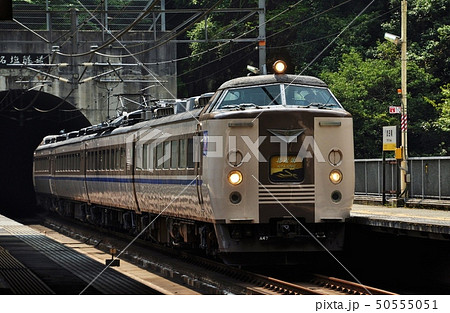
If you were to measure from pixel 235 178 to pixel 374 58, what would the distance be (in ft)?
103

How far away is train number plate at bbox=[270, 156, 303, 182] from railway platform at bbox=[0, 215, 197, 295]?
2319mm

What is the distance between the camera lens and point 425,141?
4275 cm

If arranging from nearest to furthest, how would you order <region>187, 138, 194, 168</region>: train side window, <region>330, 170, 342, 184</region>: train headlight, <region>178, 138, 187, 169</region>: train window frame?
<region>330, 170, 342, 184</region>: train headlight, <region>187, 138, 194, 168</region>: train side window, <region>178, 138, 187, 169</region>: train window frame

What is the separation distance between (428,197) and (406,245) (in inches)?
426

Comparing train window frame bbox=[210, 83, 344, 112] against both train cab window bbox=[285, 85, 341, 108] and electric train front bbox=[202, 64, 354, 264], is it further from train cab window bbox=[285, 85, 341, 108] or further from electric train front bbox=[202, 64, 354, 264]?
electric train front bbox=[202, 64, 354, 264]

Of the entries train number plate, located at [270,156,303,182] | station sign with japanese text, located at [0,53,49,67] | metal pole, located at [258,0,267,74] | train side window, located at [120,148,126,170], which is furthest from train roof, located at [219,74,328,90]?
station sign with japanese text, located at [0,53,49,67]

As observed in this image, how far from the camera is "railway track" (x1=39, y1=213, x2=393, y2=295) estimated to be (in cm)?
1431

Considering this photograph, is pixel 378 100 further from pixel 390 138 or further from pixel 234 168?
pixel 234 168

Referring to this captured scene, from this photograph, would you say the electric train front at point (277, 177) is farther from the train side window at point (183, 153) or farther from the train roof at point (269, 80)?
the train side window at point (183, 153)

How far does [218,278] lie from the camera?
54.3ft

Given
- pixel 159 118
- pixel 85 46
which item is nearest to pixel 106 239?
pixel 159 118

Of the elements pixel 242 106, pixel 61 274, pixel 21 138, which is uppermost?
pixel 21 138

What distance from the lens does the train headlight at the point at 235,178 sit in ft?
52.2

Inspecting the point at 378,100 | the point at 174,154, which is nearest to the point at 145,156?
the point at 174,154
